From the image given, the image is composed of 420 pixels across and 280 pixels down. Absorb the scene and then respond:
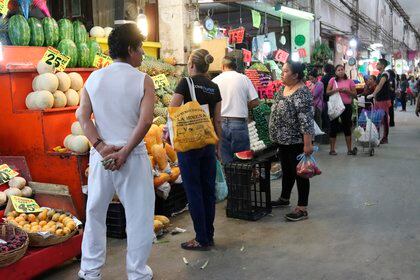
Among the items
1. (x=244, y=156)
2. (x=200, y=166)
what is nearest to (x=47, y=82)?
(x=200, y=166)

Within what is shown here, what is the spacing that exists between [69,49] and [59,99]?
74 centimetres

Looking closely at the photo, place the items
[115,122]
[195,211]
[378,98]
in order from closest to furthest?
[115,122] → [195,211] → [378,98]

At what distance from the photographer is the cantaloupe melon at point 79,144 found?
4.89 m

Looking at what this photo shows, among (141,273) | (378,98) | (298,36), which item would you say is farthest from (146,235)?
(298,36)

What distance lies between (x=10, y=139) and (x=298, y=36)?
11.6 meters

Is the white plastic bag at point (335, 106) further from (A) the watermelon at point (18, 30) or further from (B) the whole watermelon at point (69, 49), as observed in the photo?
(A) the watermelon at point (18, 30)

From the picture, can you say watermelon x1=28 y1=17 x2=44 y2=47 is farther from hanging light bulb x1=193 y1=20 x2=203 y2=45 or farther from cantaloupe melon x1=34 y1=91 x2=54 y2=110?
hanging light bulb x1=193 y1=20 x2=203 y2=45

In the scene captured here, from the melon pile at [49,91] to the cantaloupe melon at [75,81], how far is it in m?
0.07

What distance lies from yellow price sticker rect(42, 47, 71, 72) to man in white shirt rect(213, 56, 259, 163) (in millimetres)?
2031

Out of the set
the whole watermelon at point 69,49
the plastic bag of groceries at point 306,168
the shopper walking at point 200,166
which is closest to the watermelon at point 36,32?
the whole watermelon at point 69,49

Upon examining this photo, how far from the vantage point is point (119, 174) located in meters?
3.17

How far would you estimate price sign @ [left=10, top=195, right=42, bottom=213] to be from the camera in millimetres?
4312

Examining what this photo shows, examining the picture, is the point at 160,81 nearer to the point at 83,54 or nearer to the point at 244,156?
the point at 83,54

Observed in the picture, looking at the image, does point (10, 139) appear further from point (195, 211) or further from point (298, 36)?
point (298, 36)
